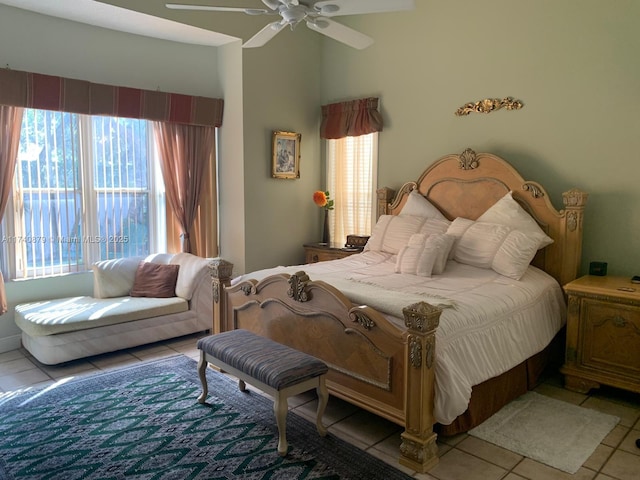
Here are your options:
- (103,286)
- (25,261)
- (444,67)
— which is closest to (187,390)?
(103,286)

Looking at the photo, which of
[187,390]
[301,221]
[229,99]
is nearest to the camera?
[187,390]

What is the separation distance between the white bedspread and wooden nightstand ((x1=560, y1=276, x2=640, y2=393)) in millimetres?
186

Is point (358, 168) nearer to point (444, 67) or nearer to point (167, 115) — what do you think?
point (444, 67)

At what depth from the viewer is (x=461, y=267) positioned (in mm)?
3781

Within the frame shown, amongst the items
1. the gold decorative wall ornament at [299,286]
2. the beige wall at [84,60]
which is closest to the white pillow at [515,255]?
the gold decorative wall ornament at [299,286]

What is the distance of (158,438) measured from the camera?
271 centimetres

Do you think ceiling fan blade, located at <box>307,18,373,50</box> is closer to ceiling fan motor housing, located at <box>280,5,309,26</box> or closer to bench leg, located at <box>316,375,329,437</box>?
ceiling fan motor housing, located at <box>280,5,309,26</box>

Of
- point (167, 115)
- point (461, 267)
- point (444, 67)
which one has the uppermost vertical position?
point (444, 67)

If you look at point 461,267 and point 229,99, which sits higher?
point 229,99

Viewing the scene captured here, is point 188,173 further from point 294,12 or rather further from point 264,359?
point 264,359

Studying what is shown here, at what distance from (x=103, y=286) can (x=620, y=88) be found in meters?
4.40

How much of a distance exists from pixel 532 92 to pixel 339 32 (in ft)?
5.93

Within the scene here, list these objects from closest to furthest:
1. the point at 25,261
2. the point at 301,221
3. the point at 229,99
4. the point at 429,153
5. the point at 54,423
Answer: the point at 54,423
the point at 25,261
the point at 429,153
the point at 229,99
the point at 301,221

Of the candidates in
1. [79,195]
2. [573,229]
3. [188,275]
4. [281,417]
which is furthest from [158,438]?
[573,229]
